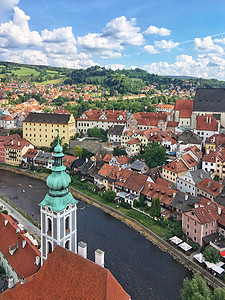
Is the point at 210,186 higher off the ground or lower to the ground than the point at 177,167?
lower

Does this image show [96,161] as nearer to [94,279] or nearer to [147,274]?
[147,274]

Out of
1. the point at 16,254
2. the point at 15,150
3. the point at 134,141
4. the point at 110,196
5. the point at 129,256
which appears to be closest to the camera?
the point at 16,254

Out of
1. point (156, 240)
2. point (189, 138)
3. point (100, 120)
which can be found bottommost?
point (156, 240)

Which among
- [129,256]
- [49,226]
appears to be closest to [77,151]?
[129,256]

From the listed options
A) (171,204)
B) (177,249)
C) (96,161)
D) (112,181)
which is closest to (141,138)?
(96,161)

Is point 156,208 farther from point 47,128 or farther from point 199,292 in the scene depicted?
point 47,128

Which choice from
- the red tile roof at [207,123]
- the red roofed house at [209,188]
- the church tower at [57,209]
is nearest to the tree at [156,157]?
the red roofed house at [209,188]

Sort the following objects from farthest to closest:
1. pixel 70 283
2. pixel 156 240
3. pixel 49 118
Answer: pixel 49 118 < pixel 156 240 < pixel 70 283
